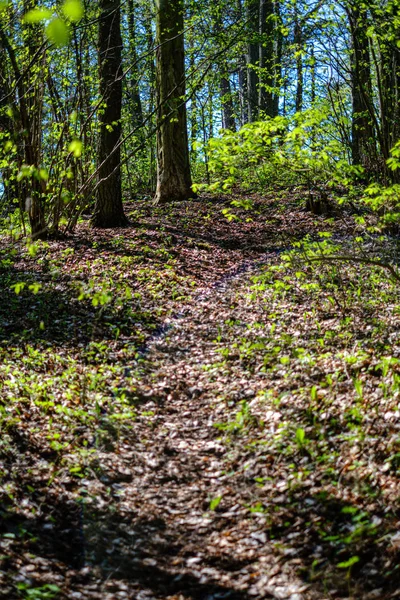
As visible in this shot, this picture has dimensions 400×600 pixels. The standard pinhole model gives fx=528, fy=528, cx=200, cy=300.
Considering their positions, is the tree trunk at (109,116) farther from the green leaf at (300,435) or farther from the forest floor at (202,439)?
the green leaf at (300,435)

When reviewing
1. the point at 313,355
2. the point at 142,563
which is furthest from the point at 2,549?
the point at 313,355

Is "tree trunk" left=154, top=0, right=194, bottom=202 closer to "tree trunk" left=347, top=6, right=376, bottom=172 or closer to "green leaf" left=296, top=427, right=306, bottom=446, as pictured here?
"tree trunk" left=347, top=6, right=376, bottom=172

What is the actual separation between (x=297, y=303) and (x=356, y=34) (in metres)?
4.37

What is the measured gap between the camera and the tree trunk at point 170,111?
12172 millimetres

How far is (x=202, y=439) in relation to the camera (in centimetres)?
495

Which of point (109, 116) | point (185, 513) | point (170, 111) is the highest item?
point (170, 111)

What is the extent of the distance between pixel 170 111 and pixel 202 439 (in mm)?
9011

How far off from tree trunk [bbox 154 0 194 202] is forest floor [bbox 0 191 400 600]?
5.26m

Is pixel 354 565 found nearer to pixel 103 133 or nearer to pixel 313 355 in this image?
pixel 313 355

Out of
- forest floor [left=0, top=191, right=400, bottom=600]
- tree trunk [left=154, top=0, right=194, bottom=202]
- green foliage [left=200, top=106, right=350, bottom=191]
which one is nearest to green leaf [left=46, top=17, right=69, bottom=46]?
forest floor [left=0, top=191, right=400, bottom=600]

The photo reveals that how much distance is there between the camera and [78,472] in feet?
14.7

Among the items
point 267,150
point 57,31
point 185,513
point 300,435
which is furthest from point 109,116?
point 185,513

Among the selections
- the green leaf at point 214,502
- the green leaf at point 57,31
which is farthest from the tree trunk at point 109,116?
the green leaf at point 57,31

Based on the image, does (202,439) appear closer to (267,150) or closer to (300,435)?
(300,435)
